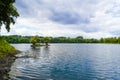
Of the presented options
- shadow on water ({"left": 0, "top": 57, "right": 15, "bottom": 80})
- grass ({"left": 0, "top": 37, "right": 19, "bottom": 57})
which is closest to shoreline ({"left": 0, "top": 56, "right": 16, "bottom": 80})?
shadow on water ({"left": 0, "top": 57, "right": 15, "bottom": 80})

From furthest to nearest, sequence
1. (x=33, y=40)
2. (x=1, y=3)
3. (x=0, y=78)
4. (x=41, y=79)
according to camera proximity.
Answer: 1. (x=33, y=40)
2. (x=1, y=3)
3. (x=41, y=79)
4. (x=0, y=78)

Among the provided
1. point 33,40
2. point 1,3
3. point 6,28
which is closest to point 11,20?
point 6,28

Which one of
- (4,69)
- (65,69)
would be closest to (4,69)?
(4,69)

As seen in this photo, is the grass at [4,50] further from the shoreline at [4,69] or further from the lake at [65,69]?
the shoreline at [4,69]

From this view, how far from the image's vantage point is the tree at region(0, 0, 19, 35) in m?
46.4

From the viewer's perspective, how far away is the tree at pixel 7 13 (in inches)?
1827

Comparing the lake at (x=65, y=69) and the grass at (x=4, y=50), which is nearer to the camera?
the lake at (x=65, y=69)

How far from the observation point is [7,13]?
51125 millimetres

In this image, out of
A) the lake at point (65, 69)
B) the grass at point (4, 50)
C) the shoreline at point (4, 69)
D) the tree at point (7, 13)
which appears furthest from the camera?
the grass at point (4, 50)

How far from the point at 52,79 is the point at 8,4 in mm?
22146

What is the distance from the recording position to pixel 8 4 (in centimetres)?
4769

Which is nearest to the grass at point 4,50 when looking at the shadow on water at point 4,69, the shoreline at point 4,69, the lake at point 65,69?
the lake at point 65,69

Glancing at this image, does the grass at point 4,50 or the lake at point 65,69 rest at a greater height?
the grass at point 4,50

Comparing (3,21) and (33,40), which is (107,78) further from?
(33,40)
